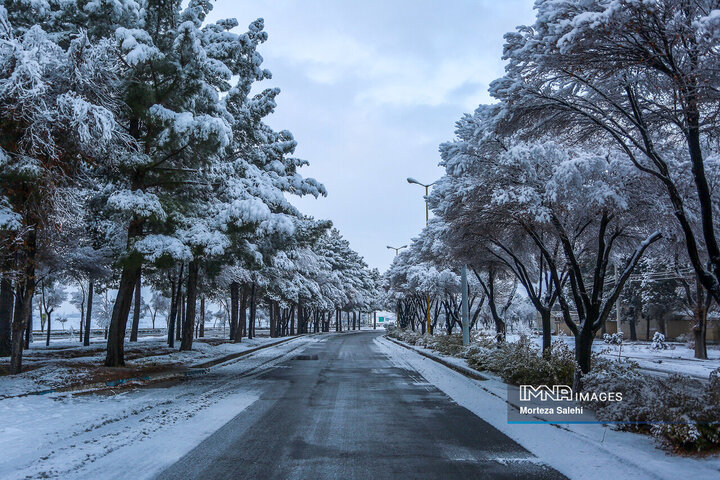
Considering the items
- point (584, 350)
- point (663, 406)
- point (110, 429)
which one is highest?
point (584, 350)

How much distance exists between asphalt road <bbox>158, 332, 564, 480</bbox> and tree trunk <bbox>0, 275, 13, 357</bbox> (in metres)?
14.3

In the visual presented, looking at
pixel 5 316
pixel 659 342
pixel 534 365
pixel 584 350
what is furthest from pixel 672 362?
pixel 5 316

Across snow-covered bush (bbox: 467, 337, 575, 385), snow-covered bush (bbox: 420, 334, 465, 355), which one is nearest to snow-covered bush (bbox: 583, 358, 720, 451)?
snow-covered bush (bbox: 467, 337, 575, 385)

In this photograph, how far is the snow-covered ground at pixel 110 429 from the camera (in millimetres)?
5625

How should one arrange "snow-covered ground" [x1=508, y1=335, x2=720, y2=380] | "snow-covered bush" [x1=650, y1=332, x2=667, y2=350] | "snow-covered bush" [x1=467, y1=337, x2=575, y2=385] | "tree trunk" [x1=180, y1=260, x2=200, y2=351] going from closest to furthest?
1. "snow-covered bush" [x1=467, y1=337, x2=575, y2=385]
2. "snow-covered ground" [x1=508, y1=335, x2=720, y2=380]
3. "tree trunk" [x1=180, y1=260, x2=200, y2=351]
4. "snow-covered bush" [x1=650, y1=332, x2=667, y2=350]

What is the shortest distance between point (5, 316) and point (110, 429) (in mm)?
16394

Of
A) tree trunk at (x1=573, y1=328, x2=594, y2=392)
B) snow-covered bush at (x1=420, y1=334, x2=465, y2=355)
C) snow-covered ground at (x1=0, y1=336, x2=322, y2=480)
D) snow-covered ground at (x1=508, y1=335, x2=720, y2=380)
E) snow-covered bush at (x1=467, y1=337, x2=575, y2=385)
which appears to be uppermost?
tree trunk at (x1=573, y1=328, x2=594, y2=392)

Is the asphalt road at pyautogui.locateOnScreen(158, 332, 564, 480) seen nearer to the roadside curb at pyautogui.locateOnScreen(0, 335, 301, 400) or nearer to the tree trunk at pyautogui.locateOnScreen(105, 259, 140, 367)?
the roadside curb at pyautogui.locateOnScreen(0, 335, 301, 400)

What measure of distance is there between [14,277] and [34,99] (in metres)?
3.81

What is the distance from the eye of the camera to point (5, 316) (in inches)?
805

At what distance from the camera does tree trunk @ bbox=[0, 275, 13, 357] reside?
65.3ft

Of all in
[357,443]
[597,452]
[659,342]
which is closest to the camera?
[597,452]

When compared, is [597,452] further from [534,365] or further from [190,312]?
[190,312]

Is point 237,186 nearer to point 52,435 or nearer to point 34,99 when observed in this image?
point 34,99
